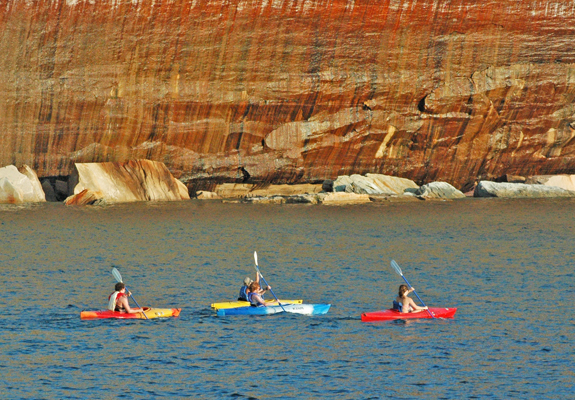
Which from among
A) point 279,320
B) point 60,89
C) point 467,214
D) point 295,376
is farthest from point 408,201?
point 295,376

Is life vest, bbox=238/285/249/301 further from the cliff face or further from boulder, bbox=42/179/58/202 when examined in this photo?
boulder, bbox=42/179/58/202

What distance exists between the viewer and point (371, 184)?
64.9 metres

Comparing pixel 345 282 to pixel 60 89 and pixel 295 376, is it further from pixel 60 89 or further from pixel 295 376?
pixel 60 89

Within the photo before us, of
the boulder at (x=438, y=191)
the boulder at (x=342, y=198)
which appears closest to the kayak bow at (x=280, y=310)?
the boulder at (x=342, y=198)

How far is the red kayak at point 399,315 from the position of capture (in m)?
23.9

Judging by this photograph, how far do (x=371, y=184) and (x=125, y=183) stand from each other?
17.9m

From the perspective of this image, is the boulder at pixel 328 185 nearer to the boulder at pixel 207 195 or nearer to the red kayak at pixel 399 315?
the boulder at pixel 207 195

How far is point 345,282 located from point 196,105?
1371 inches

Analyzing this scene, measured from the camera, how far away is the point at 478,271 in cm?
3331

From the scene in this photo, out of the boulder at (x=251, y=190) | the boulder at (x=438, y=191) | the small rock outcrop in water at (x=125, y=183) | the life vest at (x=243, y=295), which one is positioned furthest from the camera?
the boulder at (x=251, y=190)

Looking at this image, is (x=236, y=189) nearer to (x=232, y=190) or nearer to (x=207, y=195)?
(x=232, y=190)

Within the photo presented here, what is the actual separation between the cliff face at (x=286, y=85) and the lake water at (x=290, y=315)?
44.9ft

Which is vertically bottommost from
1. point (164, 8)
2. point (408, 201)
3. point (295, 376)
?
point (408, 201)

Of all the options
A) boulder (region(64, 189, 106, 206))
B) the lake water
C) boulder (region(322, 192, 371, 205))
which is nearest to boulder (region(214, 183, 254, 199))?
boulder (region(322, 192, 371, 205))
